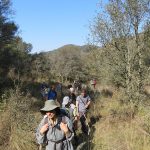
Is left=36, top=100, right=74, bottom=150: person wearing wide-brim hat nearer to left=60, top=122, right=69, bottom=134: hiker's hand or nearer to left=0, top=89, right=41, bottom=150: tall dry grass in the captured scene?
left=60, top=122, right=69, bottom=134: hiker's hand

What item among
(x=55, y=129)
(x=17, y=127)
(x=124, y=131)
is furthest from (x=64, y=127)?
(x=124, y=131)

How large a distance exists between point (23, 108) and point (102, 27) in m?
9.46

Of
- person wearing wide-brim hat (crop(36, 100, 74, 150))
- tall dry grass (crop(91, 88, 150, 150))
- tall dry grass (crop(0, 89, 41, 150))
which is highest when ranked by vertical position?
person wearing wide-brim hat (crop(36, 100, 74, 150))

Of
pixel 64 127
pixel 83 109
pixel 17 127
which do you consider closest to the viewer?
pixel 64 127

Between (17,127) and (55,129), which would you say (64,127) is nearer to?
(55,129)

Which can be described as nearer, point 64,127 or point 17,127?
point 64,127

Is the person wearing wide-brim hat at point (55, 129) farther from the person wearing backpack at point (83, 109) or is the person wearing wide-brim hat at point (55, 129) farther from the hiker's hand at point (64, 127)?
the person wearing backpack at point (83, 109)

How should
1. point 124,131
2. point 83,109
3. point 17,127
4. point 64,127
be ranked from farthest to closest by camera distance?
point 83,109
point 124,131
point 17,127
point 64,127

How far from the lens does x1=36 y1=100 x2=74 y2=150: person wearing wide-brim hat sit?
23.5ft

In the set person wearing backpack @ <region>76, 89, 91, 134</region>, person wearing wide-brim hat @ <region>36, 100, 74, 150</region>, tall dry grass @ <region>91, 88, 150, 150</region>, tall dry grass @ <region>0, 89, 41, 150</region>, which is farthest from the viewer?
person wearing backpack @ <region>76, 89, 91, 134</region>

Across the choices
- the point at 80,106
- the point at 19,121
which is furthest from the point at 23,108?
the point at 80,106

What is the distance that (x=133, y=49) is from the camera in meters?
20.6

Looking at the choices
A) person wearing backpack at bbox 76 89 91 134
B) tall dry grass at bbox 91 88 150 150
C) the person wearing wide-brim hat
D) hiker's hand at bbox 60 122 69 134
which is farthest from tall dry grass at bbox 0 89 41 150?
hiker's hand at bbox 60 122 69 134

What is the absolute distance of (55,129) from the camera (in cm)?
725
